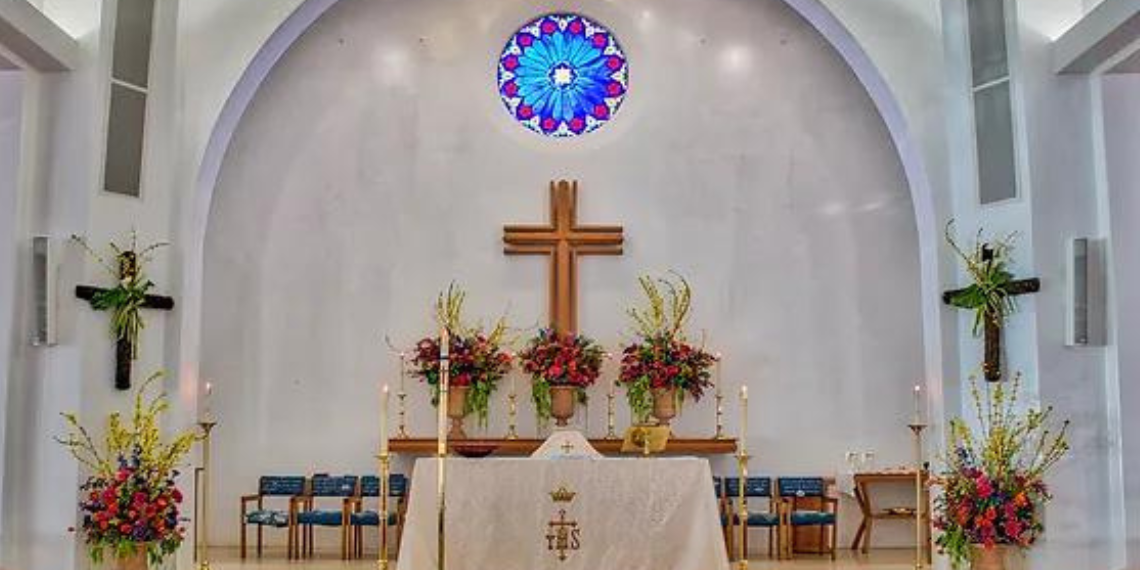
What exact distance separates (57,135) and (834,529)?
23.3ft

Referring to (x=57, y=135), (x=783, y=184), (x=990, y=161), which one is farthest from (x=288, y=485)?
(x=990, y=161)

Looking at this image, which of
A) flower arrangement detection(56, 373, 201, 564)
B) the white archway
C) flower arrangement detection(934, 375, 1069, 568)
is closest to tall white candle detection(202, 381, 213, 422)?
the white archway

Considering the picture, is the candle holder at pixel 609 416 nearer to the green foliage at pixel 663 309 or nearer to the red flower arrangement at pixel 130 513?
the green foliage at pixel 663 309

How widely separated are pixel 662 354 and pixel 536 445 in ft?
4.59

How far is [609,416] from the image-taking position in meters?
11.9

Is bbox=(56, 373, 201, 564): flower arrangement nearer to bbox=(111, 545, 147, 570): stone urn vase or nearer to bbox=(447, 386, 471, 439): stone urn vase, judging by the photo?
bbox=(111, 545, 147, 570): stone urn vase

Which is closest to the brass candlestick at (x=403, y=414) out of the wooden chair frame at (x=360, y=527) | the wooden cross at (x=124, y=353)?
the wooden chair frame at (x=360, y=527)

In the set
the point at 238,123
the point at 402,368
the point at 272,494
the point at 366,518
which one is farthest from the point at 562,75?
the point at 272,494

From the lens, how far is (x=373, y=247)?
1216 centimetres

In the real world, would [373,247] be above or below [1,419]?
above

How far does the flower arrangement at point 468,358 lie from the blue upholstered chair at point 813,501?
2752mm

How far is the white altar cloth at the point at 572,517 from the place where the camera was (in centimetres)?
799

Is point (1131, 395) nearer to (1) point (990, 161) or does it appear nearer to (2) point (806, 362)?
(1) point (990, 161)

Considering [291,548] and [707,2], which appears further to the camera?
[707,2]
